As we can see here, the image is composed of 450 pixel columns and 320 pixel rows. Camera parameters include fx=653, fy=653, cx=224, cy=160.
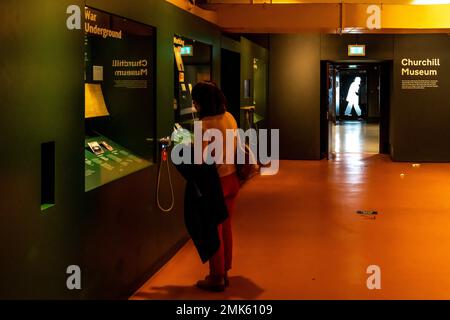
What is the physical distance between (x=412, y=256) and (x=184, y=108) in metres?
2.57

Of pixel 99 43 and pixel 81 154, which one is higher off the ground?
pixel 99 43

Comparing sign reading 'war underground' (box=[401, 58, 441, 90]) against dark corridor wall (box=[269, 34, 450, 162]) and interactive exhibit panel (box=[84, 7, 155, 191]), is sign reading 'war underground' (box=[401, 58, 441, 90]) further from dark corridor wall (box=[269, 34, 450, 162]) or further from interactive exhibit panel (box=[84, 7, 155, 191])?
interactive exhibit panel (box=[84, 7, 155, 191])

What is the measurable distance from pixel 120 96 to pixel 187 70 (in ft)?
5.67

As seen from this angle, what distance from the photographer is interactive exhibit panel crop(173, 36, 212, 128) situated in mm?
6234

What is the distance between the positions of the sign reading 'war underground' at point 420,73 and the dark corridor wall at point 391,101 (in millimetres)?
78

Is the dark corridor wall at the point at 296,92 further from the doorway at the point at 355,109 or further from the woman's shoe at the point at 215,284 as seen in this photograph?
the woman's shoe at the point at 215,284

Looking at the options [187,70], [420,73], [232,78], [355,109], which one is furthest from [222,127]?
[355,109]

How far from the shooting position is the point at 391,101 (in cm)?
1314

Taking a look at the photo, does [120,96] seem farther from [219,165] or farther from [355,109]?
[355,109]

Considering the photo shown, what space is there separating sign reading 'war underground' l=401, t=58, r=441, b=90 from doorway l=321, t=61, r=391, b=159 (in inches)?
34.4

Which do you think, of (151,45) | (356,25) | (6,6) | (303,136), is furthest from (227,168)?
(303,136)

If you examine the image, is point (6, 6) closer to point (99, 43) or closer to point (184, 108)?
point (99, 43)

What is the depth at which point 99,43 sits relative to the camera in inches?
189

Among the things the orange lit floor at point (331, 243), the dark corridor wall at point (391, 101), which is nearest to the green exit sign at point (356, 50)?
the dark corridor wall at point (391, 101)
